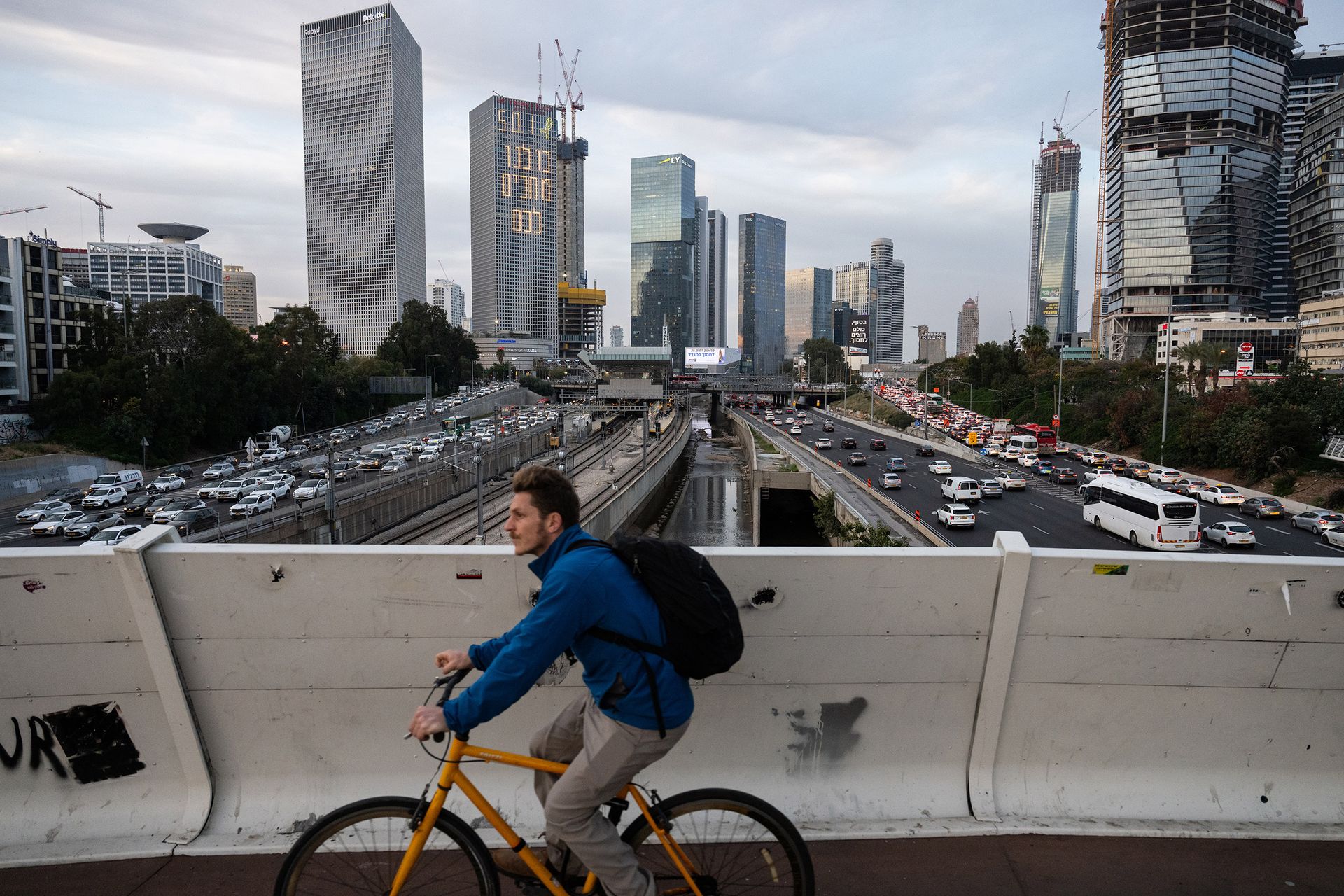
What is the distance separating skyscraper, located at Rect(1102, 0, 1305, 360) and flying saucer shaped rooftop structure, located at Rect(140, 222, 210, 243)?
177685 mm

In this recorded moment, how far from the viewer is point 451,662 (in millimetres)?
2600

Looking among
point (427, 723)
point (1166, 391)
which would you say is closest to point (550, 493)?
point (427, 723)

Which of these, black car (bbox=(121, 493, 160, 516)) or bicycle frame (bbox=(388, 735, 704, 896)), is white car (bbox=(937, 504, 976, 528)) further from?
black car (bbox=(121, 493, 160, 516))

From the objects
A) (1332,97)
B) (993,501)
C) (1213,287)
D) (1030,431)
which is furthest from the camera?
(1213,287)

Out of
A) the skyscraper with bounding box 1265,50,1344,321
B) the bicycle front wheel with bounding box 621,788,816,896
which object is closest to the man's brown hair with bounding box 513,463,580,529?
the bicycle front wheel with bounding box 621,788,816,896

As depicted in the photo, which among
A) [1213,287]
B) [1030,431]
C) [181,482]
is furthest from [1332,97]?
[181,482]

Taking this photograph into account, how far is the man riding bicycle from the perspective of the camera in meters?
2.35

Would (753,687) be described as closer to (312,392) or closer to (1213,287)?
(312,392)

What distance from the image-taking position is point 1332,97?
348ft

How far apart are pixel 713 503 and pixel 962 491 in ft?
83.9

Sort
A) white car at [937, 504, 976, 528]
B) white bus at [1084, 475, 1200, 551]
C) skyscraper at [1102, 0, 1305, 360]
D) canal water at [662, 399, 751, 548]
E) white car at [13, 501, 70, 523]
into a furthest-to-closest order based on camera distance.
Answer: skyscraper at [1102, 0, 1305, 360], canal water at [662, 399, 751, 548], white car at [13, 501, 70, 523], white car at [937, 504, 976, 528], white bus at [1084, 475, 1200, 551]

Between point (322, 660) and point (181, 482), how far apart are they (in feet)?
143

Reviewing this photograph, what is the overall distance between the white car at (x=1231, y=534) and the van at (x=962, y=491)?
1073 centimetres

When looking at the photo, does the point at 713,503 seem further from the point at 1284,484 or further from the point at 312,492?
the point at 1284,484
